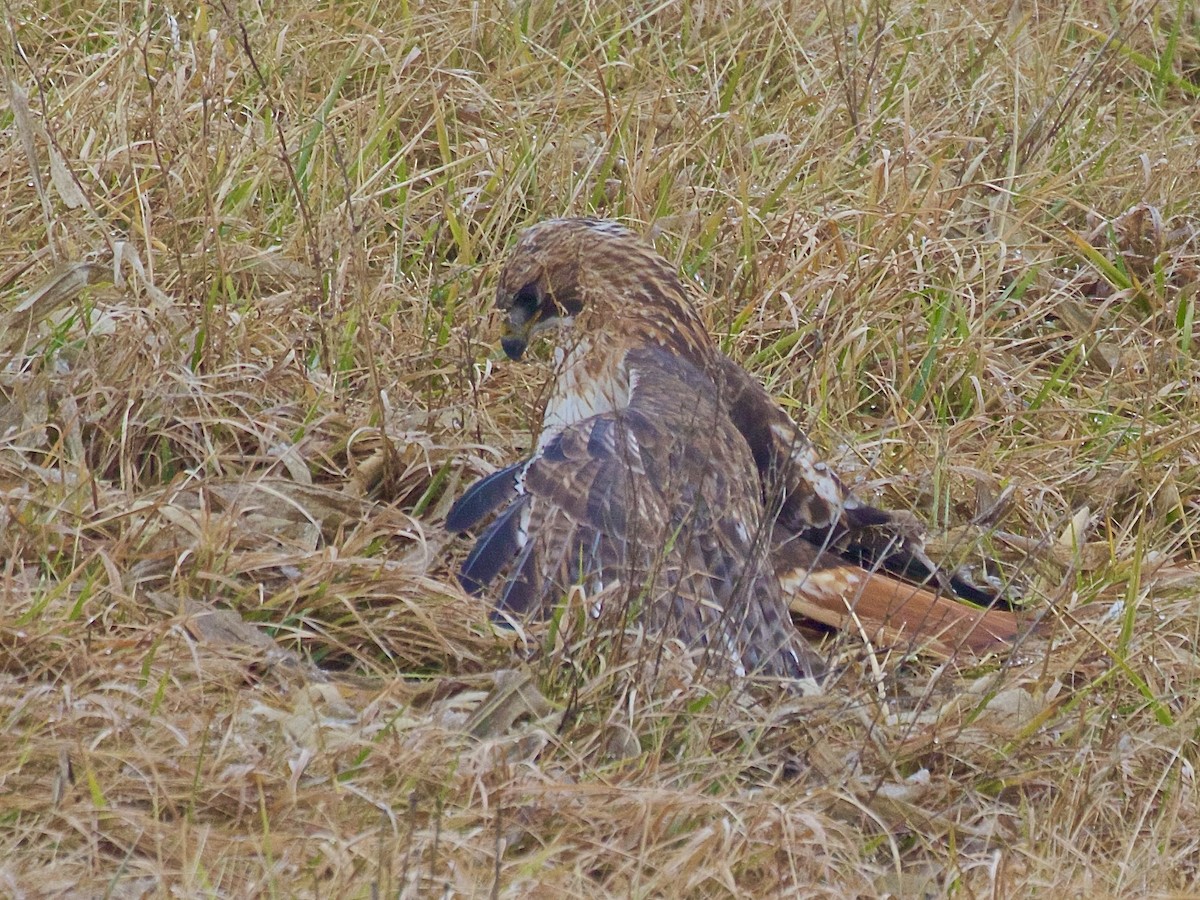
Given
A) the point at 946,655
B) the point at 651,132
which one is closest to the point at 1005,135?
the point at 651,132

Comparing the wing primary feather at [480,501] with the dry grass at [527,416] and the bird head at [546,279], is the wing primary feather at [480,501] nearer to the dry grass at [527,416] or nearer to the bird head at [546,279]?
the dry grass at [527,416]

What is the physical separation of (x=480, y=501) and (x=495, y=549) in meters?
0.15

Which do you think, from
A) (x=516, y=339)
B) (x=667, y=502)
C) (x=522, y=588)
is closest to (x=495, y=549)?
(x=522, y=588)

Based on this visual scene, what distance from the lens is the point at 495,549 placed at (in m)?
3.53

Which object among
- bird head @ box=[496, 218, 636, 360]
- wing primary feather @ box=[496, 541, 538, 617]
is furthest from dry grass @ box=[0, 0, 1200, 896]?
bird head @ box=[496, 218, 636, 360]

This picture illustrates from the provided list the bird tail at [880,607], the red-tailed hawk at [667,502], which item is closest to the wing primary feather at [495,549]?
the red-tailed hawk at [667,502]

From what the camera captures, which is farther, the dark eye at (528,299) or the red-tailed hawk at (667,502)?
the dark eye at (528,299)

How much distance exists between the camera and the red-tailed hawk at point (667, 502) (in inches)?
132

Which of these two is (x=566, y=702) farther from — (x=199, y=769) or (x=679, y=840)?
(x=199, y=769)

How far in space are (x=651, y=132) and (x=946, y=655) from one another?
6.38 ft

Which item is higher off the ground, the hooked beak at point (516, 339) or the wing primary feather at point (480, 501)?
the hooked beak at point (516, 339)

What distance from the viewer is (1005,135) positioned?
5.46 meters

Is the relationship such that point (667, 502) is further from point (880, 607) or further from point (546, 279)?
point (546, 279)

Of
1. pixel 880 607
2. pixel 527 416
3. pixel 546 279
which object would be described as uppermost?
pixel 546 279
